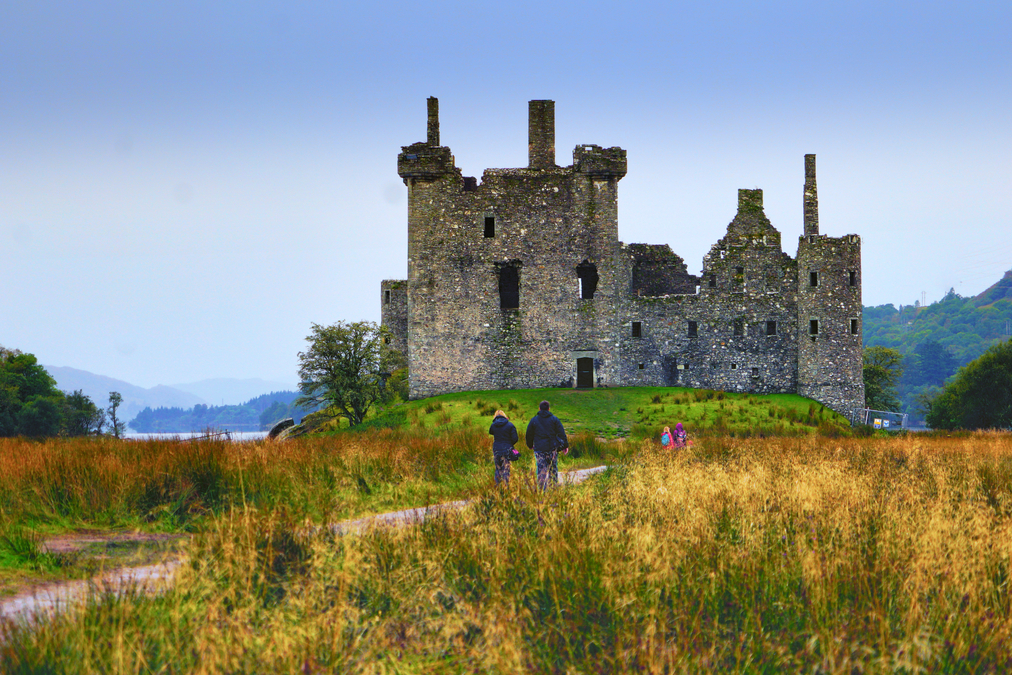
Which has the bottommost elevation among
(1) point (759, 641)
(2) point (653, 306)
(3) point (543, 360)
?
(1) point (759, 641)

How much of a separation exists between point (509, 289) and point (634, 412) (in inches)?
379

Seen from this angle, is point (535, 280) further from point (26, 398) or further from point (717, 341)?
point (26, 398)

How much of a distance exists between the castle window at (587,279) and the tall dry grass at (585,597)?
2785 cm

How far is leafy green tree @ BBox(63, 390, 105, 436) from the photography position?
55.2 m

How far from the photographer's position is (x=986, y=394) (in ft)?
154

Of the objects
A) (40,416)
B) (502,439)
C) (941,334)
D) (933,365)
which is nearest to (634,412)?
(502,439)

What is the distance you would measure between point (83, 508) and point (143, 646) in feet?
20.6

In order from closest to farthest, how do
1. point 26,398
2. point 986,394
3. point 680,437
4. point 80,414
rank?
1. point 680,437
2. point 986,394
3. point 26,398
4. point 80,414

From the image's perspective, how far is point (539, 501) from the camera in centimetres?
906

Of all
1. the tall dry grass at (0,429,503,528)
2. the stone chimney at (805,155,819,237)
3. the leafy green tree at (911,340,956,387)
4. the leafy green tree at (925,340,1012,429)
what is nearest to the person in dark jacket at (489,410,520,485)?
the tall dry grass at (0,429,503,528)

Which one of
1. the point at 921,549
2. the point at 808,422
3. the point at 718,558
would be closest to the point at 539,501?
the point at 718,558

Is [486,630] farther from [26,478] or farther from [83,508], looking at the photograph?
[26,478]

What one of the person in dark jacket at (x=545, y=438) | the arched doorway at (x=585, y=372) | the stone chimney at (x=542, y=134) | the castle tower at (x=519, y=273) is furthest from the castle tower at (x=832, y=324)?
the person in dark jacket at (x=545, y=438)

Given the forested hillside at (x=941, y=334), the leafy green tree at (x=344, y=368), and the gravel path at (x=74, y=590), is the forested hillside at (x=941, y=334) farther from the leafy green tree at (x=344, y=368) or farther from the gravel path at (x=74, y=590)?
the gravel path at (x=74, y=590)
